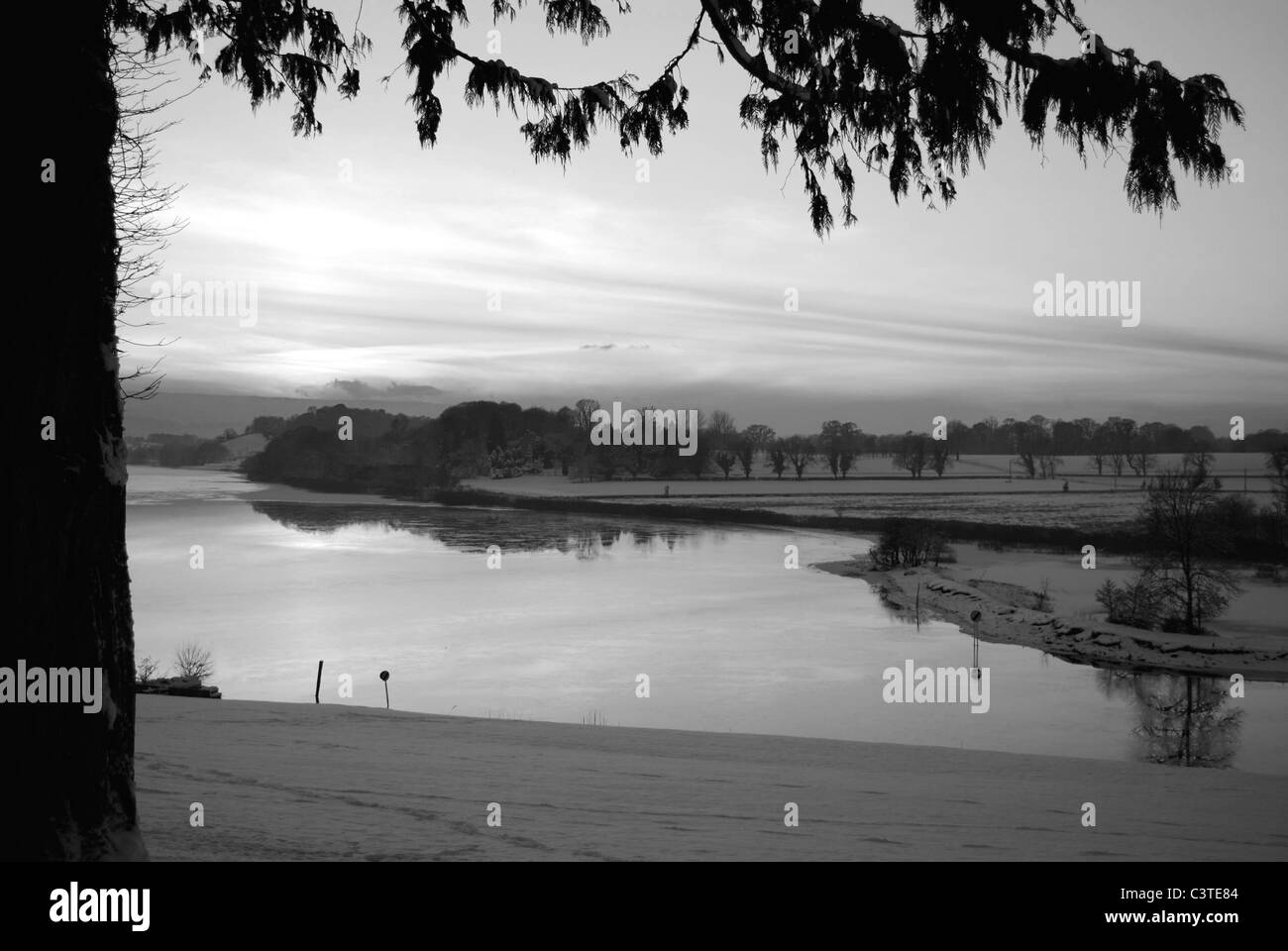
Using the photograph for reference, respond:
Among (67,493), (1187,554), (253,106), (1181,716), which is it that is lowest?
(1181,716)

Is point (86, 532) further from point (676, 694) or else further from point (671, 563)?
point (671, 563)

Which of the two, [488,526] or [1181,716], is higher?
[488,526]

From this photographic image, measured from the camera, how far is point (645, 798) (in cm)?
686

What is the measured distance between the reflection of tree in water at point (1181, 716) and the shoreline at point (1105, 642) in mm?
911

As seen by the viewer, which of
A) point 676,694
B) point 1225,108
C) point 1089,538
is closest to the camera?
point 1225,108

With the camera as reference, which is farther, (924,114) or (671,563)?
(671,563)

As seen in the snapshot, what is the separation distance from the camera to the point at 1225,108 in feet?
16.7

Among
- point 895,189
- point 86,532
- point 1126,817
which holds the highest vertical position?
point 895,189

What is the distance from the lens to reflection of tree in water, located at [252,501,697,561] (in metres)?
52.0

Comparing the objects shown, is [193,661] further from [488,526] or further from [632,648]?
[488,526]

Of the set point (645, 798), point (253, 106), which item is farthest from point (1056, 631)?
point (253, 106)

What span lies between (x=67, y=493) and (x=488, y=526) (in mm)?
58343
